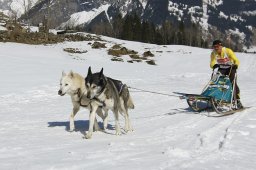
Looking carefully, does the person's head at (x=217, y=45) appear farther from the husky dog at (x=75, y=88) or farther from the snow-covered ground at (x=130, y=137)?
the husky dog at (x=75, y=88)

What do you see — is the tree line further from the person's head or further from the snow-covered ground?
the person's head

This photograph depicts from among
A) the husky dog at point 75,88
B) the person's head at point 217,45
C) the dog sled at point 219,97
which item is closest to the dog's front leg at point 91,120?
the husky dog at point 75,88

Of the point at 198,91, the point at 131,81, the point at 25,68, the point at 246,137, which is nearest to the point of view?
the point at 246,137

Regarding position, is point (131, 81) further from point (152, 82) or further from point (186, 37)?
Result: point (186, 37)

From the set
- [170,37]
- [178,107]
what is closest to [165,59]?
[178,107]

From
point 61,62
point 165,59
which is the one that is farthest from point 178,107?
point 165,59

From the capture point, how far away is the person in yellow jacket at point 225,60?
11.2 m

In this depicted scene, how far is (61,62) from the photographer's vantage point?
28453mm

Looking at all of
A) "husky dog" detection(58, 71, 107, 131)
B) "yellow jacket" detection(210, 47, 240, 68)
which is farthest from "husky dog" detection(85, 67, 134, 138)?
"yellow jacket" detection(210, 47, 240, 68)

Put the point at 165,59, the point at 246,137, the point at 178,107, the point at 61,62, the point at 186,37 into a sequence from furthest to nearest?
1. the point at 186,37
2. the point at 165,59
3. the point at 61,62
4. the point at 178,107
5. the point at 246,137

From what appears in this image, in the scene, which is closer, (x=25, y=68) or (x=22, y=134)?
(x=22, y=134)

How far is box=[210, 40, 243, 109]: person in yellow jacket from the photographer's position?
36.7 ft

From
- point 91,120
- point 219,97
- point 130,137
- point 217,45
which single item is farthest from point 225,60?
point 91,120

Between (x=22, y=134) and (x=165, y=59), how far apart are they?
29.8m
